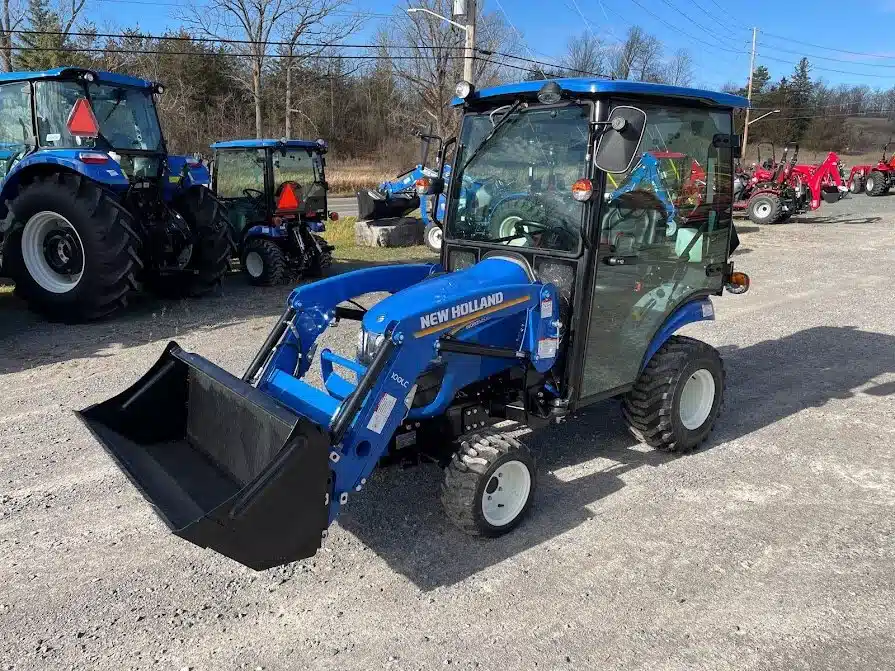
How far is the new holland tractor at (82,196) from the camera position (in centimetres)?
705

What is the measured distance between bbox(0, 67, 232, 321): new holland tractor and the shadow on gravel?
4.76 meters

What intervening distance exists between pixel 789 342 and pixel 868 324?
5.26ft

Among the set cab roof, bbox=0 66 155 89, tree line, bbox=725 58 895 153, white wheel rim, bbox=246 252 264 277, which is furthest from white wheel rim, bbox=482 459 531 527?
tree line, bbox=725 58 895 153

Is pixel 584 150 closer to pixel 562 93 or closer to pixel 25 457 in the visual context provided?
pixel 562 93

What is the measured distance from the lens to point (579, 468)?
13.7 feet

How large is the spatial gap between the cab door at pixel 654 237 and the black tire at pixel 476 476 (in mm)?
743

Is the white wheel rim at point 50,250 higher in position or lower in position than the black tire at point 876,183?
lower

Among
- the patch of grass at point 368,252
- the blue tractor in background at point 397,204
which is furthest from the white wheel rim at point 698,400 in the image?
the blue tractor in background at point 397,204

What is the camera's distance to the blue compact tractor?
9.96 meters

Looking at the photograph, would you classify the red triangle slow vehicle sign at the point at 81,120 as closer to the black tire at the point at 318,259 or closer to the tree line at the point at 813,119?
the black tire at the point at 318,259

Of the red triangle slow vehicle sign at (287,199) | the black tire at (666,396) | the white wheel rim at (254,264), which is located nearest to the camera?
the black tire at (666,396)

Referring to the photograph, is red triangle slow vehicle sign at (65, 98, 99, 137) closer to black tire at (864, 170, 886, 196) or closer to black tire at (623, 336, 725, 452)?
black tire at (623, 336, 725, 452)

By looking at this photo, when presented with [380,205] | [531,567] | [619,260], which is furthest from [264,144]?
[531,567]

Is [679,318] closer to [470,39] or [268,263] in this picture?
[268,263]
